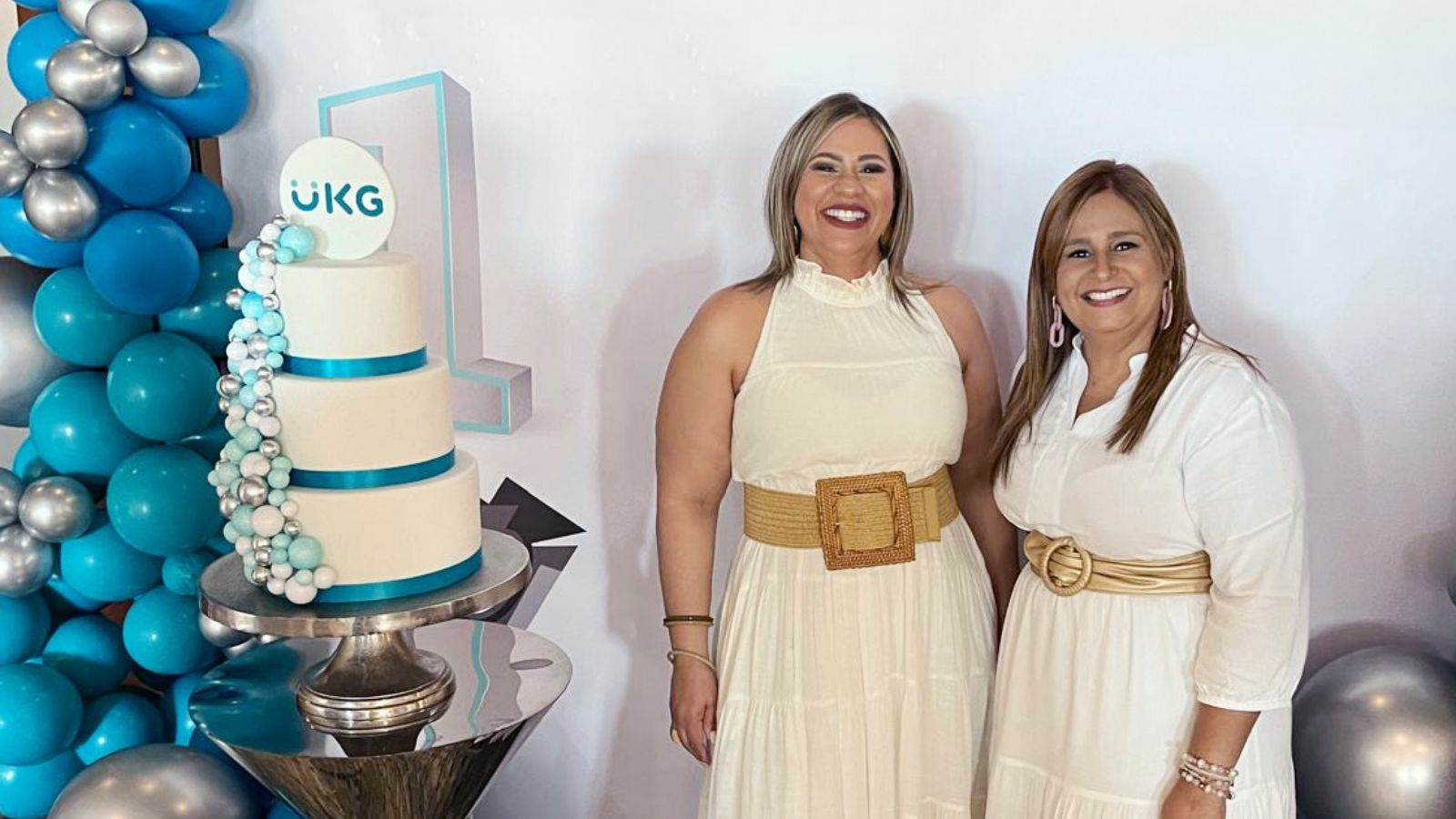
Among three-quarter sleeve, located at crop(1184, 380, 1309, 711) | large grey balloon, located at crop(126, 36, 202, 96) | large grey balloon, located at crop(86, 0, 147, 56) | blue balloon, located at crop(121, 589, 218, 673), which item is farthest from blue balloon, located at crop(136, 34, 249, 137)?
three-quarter sleeve, located at crop(1184, 380, 1309, 711)

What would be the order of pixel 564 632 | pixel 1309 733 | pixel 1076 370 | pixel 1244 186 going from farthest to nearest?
pixel 564 632 < pixel 1244 186 < pixel 1309 733 < pixel 1076 370

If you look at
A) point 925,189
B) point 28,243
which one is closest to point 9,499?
point 28,243

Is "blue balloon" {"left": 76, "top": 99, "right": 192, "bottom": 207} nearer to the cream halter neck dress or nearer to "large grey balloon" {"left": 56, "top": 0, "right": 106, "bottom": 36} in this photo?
"large grey balloon" {"left": 56, "top": 0, "right": 106, "bottom": 36}

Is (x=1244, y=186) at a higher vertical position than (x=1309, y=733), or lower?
higher

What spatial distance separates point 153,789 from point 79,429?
2.11ft

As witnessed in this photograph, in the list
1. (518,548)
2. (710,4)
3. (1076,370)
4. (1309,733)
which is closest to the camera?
(518,548)

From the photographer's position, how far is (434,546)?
170cm

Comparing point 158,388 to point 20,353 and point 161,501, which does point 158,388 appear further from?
point 20,353

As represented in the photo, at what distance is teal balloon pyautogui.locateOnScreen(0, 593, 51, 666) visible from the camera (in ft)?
7.58

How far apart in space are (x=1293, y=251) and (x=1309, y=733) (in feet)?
2.80

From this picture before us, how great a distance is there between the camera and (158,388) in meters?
2.24

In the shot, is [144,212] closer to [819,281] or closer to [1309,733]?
[819,281]

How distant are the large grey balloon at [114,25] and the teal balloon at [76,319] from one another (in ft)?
1.31

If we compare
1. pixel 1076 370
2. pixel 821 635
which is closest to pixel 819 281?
pixel 1076 370
